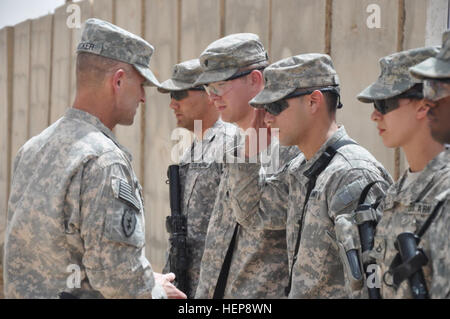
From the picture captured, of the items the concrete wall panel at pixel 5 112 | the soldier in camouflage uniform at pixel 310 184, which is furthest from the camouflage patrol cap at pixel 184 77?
the concrete wall panel at pixel 5 112

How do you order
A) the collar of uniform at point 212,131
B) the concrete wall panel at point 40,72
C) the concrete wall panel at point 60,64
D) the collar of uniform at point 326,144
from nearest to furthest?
the collar of uniform at point 326,144 → the collar of uniform at point 212,131 → the concrete wall panel at point 60,64 → the concrete wall panel at point 40,72

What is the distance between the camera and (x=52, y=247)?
8.98ft

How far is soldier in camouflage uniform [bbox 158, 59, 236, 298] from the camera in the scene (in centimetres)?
410

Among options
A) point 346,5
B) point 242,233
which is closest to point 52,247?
point 242,233

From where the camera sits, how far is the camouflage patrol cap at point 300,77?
3.12m

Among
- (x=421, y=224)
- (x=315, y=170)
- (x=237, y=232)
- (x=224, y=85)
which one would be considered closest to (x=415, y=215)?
(x=421, y=224)

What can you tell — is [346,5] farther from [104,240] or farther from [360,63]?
[104,240]

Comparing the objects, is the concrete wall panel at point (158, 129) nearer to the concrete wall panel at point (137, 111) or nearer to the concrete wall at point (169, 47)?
the concrete wall at point (169, 47)

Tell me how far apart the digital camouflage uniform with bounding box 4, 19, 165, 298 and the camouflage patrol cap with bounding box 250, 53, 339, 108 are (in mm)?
732

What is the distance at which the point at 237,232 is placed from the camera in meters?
3.52

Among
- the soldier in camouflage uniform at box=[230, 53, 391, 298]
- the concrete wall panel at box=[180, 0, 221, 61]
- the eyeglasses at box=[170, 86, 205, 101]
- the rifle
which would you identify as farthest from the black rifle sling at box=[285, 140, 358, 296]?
the concrete wall panel at box=[180, 0, 221, 61]

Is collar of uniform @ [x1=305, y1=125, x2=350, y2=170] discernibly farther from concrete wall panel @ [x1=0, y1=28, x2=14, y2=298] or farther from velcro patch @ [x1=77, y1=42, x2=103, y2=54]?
concrete wall panel @ [x1=0, y1=28, x2=14, y2=298]

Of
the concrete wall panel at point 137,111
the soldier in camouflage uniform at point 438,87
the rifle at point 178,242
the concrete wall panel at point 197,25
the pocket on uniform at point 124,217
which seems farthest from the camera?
the concrete wall panel at point 137,111

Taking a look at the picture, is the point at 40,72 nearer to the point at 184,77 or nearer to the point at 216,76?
the point at 184,77
